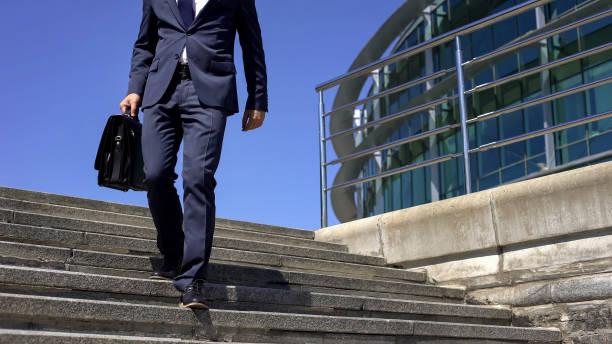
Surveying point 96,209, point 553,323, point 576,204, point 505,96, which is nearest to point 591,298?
point 553,323

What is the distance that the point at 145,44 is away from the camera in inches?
151

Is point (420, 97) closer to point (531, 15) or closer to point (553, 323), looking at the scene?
point (531, 15)

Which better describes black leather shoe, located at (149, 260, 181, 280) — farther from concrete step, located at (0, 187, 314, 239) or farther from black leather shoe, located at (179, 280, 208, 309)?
concrete step, located at (0, 187, 314, 239)

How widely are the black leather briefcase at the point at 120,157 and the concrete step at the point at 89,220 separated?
2.50ft

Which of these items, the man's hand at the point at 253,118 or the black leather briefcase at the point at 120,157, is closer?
the black leather briefcase at the point at 120,157

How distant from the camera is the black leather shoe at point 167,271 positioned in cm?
358

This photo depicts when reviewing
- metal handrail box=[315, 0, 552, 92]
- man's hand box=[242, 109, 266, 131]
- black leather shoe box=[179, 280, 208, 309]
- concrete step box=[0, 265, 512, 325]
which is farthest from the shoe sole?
metal handrail box=[315, 0, 552, 92]

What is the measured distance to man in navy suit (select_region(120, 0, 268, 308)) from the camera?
329cm

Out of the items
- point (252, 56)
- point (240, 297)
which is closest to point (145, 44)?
point (252, 56)

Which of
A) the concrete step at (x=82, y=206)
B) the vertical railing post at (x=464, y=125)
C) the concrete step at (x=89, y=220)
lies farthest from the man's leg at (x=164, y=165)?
the vertical railing post at (x=464, y=125)

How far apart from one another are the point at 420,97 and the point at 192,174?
41.6 ft

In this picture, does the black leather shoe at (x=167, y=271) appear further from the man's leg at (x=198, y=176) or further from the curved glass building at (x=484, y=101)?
the curved glass building at (x=484, y=101)

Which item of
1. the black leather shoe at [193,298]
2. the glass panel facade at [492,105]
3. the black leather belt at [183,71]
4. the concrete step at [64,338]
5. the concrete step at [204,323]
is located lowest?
the concrete step at [64,338]

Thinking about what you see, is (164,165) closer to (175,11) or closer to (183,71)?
(183,71)
